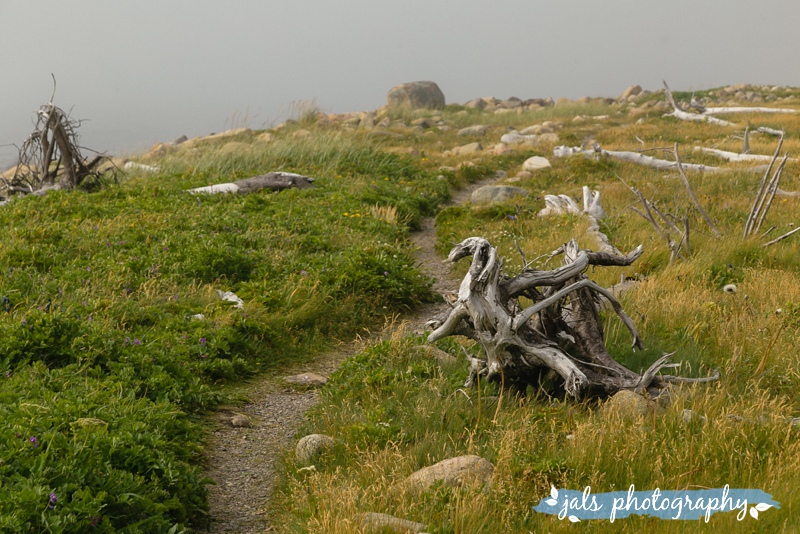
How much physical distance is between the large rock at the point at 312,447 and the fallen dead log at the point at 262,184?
353 inches

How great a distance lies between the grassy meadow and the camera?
155 inches

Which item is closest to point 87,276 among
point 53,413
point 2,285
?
point 2,285

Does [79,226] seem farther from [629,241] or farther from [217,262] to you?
[629,241]

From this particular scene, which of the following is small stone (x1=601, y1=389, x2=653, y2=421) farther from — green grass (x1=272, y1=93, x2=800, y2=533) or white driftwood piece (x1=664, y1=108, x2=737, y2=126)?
white driftwood piece (x1=664, y1=108, x2=737, y2=126)

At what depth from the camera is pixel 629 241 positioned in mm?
9969

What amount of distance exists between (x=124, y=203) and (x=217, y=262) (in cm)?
406

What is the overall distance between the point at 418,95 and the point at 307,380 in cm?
4720

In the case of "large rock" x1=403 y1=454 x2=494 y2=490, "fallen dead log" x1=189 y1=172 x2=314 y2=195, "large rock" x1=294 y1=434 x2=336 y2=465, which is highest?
"fallen dead log" x1=189 y1=172 x2=314 y2=195

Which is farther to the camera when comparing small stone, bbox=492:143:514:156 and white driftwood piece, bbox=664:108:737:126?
white driftwood piece, bbox=664:108:737:126

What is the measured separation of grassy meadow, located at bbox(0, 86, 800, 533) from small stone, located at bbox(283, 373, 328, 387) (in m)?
0.39

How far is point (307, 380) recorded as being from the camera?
679 cm

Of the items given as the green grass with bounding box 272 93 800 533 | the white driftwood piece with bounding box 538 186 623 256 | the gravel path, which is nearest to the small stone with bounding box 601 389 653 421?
the green grass with bounding box 272 93 800 533

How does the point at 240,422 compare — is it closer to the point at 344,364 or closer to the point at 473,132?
the point at 344,364

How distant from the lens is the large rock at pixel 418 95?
5125 cm
